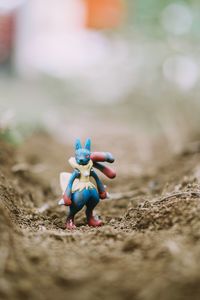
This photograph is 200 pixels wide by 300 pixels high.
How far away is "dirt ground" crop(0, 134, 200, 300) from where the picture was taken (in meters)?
2.13

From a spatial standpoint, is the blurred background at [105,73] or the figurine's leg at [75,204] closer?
the figurine's leg at [75,204]

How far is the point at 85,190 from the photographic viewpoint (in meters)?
3.39

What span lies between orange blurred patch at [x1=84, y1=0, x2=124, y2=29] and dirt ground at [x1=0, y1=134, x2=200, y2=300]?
11.4 meters

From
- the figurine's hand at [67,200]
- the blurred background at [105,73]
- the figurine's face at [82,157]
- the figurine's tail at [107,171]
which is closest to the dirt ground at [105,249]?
the figurine's hand at [67,200]

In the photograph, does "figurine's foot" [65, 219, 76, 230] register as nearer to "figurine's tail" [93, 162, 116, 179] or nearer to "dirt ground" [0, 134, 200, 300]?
"dirt ground" [0, 134, 200, 300]

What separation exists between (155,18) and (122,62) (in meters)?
2.03

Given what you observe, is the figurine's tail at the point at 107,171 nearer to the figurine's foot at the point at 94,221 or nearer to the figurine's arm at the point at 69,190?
the figurine's arm at the point at 69,190

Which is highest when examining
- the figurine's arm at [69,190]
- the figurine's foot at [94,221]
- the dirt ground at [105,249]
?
the figurine's arm at [69,190]

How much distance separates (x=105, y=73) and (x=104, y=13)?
2649 mm

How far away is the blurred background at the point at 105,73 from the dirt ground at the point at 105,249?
1617mm

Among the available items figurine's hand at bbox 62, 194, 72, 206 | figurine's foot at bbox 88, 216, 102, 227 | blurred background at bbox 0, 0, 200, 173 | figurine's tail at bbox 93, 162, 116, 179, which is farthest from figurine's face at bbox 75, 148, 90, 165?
blurred background at bbox 0, 0, 200, 173

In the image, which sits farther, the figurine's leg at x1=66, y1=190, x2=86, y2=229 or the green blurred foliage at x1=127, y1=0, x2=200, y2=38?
the green blurred foliage at x1=127, y1=0, x2=200, y2=38

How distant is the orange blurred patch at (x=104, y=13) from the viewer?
14969mm

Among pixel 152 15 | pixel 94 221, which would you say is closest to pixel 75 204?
pixel 94 221
